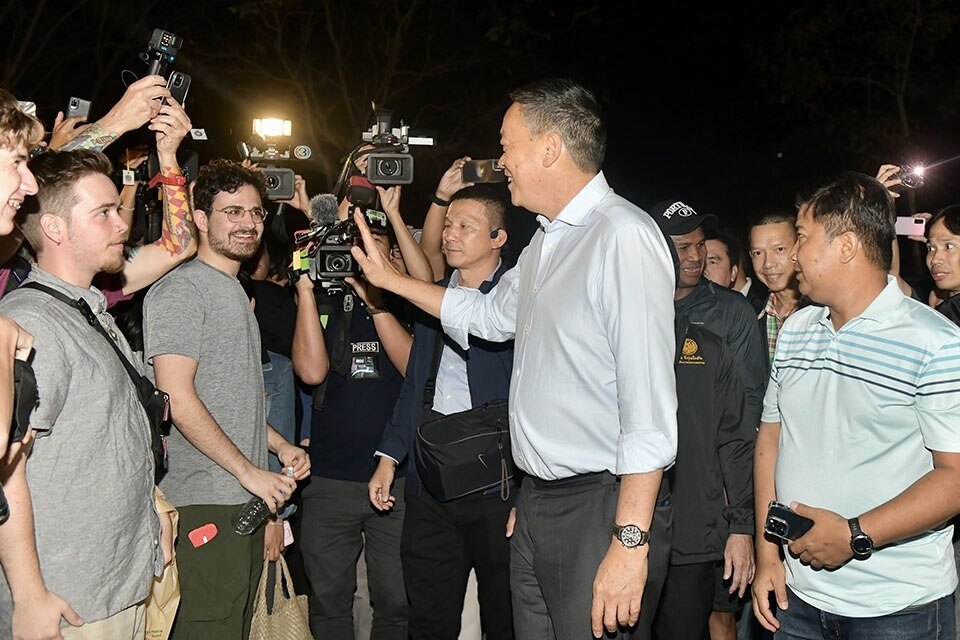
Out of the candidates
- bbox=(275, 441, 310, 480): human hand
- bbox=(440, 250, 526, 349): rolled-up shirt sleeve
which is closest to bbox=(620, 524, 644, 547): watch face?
bbox=(440, 250, 526, 349): rolled-up shirt sleeve

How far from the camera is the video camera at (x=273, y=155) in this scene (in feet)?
15.5

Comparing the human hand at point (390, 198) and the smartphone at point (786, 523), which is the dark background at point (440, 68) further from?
the smartphone at point (786, 523)

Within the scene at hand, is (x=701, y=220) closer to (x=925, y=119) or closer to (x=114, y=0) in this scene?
(x=114, y=0)

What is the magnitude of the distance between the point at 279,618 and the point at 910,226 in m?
3.50

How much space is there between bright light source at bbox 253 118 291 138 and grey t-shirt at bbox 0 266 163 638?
5.05 feet

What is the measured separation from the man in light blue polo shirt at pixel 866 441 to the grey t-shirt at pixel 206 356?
2.29 metres

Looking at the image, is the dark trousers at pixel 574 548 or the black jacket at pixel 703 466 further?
the black jacket at pixel 703 466

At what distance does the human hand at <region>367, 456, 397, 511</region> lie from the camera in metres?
4.72

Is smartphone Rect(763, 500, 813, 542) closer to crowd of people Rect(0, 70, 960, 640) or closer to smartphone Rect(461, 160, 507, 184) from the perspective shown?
crowd of people Rect(0, 70, 960, 640)

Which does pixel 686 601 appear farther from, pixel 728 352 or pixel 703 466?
pixel 728 352

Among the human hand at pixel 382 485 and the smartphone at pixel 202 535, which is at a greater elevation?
the human hand at pixel 382 485

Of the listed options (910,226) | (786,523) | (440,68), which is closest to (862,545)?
(786,523)

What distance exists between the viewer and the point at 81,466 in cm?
319

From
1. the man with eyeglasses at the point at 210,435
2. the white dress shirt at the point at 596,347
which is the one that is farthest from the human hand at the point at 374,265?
the man with eyeglasses at the point at 210,435
